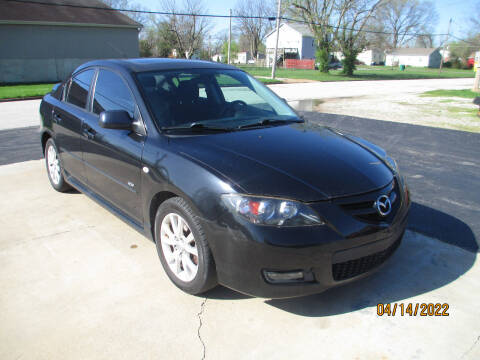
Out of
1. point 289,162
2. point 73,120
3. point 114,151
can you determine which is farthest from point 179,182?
point 73,120

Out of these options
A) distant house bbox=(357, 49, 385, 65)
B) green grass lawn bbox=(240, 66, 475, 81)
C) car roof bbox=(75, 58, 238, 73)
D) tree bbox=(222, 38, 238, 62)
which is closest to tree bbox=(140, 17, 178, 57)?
green grass lawn bbox=(240, 66, 475, 81)

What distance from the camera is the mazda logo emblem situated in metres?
2.66

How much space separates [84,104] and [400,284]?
3.40 metres

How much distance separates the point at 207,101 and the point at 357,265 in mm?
1983

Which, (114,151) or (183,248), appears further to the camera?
(114,151)

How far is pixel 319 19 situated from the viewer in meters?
41.5

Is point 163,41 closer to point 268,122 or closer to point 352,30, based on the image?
point 352,30

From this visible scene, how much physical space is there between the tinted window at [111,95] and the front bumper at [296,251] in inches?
61.1

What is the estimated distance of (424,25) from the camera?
301 ft

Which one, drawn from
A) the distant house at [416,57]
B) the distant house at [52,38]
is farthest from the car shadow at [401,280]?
the distant house at [416,57]

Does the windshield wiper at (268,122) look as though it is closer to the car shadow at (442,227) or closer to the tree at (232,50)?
the car shadow at (442,227)

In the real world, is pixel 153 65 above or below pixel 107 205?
above

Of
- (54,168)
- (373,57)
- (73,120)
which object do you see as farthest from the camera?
Answer: (373,57)

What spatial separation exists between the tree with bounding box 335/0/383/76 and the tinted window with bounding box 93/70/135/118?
39015 mm
